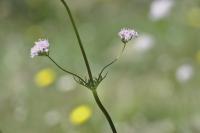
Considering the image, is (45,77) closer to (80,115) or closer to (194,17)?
(80,115)

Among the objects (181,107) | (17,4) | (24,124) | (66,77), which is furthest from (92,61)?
(17,4)

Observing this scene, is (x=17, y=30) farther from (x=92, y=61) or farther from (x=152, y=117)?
(x=152, y=117)

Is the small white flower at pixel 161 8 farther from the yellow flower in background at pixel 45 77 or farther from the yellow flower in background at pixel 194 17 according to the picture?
the yellow flower in background at pixel 45 77

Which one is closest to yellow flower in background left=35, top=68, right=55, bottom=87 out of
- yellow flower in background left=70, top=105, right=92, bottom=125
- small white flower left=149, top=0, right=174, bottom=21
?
yellow flower in background left=70, top=105, right=92, bottom=125

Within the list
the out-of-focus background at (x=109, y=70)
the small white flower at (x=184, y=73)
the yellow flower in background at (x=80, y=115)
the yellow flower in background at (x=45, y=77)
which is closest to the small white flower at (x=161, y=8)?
the out-of-focus background at (x=109, y=70)

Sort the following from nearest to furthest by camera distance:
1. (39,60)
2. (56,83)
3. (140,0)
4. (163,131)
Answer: (163,131) < (56,83) < (39,60) < (140,0)
